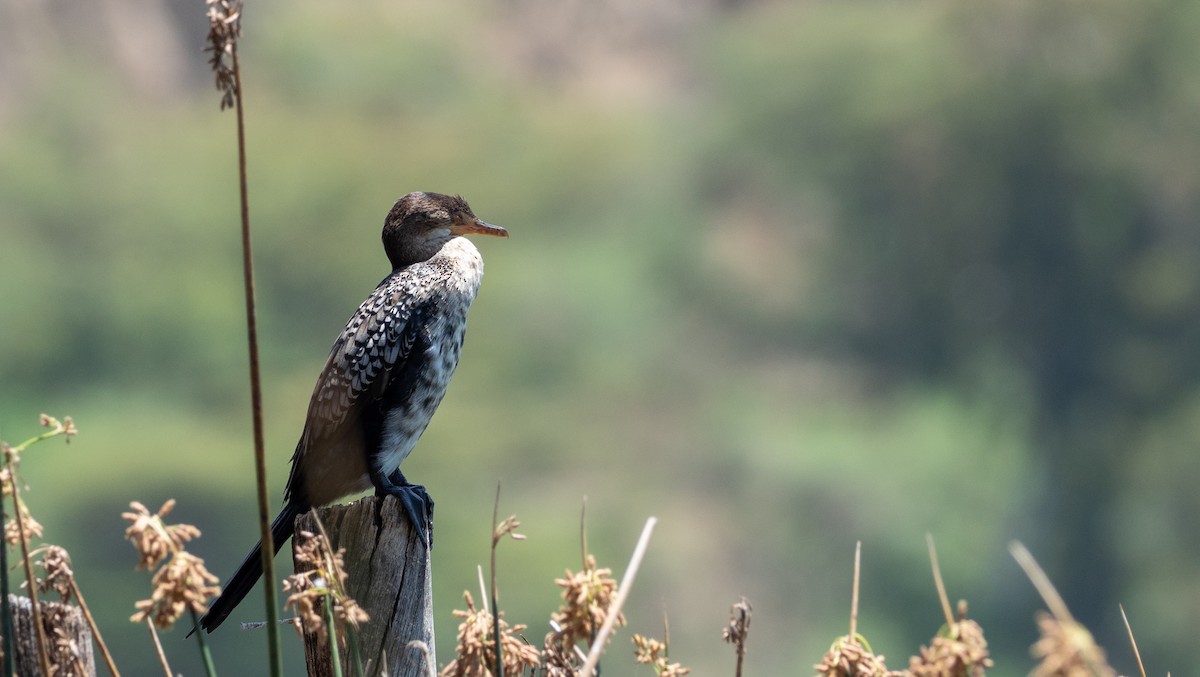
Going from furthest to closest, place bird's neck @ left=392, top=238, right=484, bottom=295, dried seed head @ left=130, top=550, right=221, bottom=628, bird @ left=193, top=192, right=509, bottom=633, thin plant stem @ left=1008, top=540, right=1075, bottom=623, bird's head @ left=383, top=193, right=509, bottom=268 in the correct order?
bird's head @ left=383, top=193, right=509, bottom=268 → bird's neck @ left=392, top=238, right=484, bottom=295 → bird @ left=193, top=192, right=509, bottom=633 → dried seed head @ left=130, top=550, right=221, bottom=628 → thin plant stem @ left=1008, top=540, right=1075, bottom=623

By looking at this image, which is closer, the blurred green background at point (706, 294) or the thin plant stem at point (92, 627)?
the thin plant stem at point (92, 627)

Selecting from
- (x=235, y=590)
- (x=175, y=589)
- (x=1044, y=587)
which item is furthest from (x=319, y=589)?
(x=235, y=590)

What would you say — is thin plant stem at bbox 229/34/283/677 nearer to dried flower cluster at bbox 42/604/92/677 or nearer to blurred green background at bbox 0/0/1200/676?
dried flower cluster at bbox 42/604/92/677

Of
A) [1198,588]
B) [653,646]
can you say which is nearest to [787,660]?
[1198,588]

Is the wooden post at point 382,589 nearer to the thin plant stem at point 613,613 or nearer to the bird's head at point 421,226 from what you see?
the thin plant stem at point 613,613

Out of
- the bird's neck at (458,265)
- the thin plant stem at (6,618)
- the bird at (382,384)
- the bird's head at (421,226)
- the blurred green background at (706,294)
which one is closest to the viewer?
the thin plant stem at (6,618)

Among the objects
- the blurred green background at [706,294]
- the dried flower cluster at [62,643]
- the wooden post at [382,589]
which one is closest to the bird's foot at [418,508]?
the wooden post at [382,589]

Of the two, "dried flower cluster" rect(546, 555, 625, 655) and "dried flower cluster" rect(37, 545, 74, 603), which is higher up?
"dried flower cluster" rect(37, 545, 74, 603)

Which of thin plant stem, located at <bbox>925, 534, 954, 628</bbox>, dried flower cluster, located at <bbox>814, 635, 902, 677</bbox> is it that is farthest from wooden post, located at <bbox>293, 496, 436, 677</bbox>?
thin plant stem, located at <bbox>925, 534, 954, 628</bbox>

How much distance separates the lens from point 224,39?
170 cm

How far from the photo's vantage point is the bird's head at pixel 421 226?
3.79 metres

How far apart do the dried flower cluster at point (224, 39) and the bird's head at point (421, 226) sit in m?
2.01

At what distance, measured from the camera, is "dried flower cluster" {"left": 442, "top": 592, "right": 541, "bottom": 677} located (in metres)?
2.14

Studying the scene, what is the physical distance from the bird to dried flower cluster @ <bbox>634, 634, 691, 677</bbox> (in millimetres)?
1175
